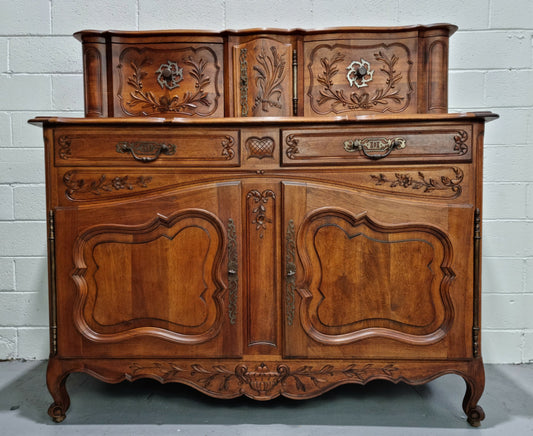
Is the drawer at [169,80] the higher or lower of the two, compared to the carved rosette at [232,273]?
higher

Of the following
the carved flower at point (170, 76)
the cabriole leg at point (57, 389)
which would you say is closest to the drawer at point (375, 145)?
the carved flower at point (170, 76)

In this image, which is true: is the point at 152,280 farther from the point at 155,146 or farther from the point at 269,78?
the point at 269,78

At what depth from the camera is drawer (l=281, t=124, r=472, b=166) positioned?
1520 mm

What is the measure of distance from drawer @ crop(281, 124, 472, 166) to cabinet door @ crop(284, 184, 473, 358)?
0.38 feet

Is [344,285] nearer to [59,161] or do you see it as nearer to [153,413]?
[153,413]

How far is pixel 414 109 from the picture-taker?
5.69 ft

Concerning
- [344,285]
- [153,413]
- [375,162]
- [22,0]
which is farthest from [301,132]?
[22,0]

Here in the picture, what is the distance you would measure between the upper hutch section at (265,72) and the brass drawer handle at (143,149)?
258mm

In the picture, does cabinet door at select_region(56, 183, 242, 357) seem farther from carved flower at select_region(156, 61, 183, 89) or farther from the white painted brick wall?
the white painted brick wall

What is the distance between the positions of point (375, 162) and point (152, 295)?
96cm

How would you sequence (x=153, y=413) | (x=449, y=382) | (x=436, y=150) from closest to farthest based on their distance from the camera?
1. (x=436, y=150)
2. (x=153, y=413)
3. (x=449, y=382)

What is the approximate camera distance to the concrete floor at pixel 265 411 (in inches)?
62.3

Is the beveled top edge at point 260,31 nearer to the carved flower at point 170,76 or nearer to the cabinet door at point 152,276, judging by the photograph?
the carved flower at point 170,76

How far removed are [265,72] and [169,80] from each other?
15.9 inches
